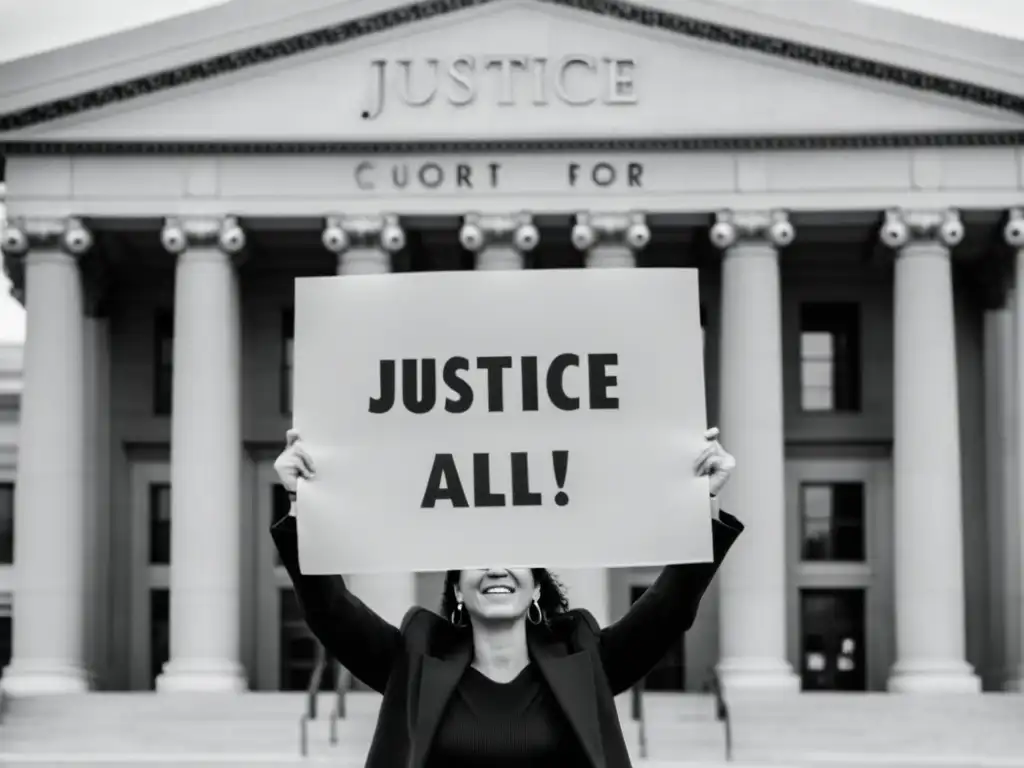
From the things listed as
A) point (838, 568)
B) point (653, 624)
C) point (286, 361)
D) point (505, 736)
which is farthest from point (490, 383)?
point (286, 361)

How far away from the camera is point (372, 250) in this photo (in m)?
53.1

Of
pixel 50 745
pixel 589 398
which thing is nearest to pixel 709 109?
pixel 50 745

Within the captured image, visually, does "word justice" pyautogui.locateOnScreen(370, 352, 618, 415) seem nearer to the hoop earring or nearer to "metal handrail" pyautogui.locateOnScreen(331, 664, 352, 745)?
the hoop earring

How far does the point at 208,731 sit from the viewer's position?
46.5 m

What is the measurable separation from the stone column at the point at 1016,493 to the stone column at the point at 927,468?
1458mm

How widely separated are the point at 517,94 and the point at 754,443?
29.7 feet

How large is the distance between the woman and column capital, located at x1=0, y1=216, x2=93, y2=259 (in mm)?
44539

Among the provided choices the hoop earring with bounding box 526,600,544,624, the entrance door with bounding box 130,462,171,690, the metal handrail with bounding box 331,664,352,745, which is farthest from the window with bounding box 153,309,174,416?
the hoop earring with bounding box 526,600,544,624

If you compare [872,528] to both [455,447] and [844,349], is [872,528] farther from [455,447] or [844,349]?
[455,447]

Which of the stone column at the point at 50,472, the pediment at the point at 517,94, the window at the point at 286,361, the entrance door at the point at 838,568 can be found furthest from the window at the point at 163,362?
the entrance door at the point at 838,568

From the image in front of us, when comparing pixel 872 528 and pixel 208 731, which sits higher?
pixel 872 528

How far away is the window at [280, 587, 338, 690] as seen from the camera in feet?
195

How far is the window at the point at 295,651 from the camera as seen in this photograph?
5931cm

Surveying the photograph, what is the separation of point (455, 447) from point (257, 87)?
44080 mm
